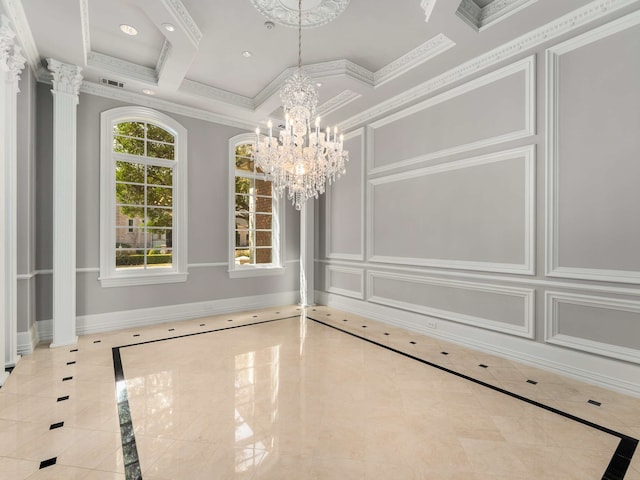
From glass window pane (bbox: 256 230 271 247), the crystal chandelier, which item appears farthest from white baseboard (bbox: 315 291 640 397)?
glass window pane (bbox: 256 230 271 247)

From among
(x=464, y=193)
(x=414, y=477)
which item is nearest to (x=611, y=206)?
(x=464, y=193)

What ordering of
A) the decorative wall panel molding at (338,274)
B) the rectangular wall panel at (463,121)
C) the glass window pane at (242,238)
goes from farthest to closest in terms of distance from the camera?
the glass window pane at (242,238) < the decorative wall panel molding at (338,274) < the rectangular wall panel at (463,121)

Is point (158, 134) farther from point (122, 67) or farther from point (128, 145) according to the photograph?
point (122, 67)

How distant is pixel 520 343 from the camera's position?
3479 mm

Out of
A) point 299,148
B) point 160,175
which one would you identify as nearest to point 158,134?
point 160,175

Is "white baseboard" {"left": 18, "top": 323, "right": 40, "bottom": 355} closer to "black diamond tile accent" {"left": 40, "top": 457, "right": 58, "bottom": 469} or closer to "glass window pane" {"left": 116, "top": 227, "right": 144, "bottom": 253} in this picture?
"glass window pane" {"left": 116, "top": 227, "right": 144, "bottom": 253}

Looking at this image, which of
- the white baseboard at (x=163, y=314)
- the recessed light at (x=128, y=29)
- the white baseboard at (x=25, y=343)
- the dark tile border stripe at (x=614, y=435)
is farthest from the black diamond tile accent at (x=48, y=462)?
the recessed light at (x=128, y=29)

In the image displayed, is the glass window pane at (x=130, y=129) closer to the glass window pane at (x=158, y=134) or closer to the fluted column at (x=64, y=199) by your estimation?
the glass window pane at (x=158, y=134)

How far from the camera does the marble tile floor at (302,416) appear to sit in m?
1.92

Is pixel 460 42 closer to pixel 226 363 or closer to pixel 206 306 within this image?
pixel 226 363

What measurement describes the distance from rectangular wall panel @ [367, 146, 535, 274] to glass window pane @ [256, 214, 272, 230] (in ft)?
7.44

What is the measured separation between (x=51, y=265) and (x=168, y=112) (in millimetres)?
2915

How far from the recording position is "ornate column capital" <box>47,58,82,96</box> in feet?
13.0

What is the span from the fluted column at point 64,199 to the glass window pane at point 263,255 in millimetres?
2957
